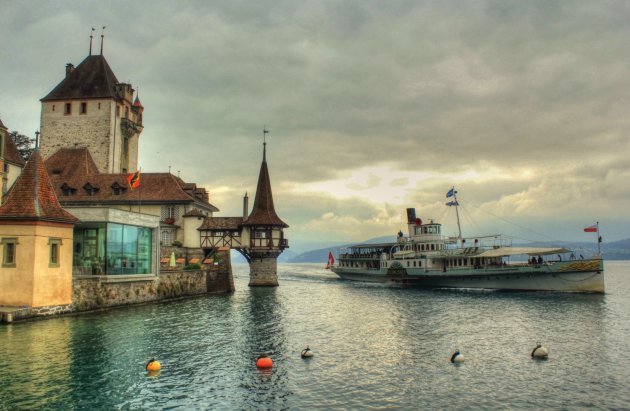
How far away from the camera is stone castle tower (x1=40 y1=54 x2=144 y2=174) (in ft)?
226


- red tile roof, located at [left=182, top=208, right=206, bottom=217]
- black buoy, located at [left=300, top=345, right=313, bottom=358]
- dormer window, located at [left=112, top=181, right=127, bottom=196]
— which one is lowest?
black buoy, located at [left=300, top=345, right=313, bottom=358]

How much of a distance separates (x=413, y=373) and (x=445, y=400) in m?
3.49

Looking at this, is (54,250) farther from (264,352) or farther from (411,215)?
(411,215)

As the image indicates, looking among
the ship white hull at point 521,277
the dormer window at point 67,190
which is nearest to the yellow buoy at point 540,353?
the ship white hull at point 521,277

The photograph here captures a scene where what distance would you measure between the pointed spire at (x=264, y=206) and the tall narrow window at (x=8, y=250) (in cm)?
3353

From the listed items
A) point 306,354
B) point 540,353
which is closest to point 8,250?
point 306,354

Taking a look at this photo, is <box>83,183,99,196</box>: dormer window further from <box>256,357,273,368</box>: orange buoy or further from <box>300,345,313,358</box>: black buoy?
<box>256,357,273,368</box>: orange buoy

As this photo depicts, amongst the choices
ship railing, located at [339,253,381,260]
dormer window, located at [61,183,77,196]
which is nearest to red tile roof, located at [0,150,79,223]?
dormer window, located at [61,183,77,196]

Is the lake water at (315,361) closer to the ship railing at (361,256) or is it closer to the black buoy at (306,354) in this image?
the black buoy at (306,354)

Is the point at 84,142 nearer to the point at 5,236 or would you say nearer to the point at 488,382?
the point at 5,236

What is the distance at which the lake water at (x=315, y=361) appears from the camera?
15.9 m

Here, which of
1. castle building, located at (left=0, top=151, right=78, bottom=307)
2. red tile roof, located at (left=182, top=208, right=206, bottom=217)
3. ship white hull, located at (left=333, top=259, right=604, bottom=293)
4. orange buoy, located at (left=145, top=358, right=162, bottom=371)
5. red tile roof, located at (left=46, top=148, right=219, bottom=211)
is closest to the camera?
orange buoy, located at (left=145, top=358, right=162, bottom=371)

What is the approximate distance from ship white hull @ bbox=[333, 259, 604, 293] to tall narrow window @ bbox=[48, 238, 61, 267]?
157 feet

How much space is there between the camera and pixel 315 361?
70.1 feet
